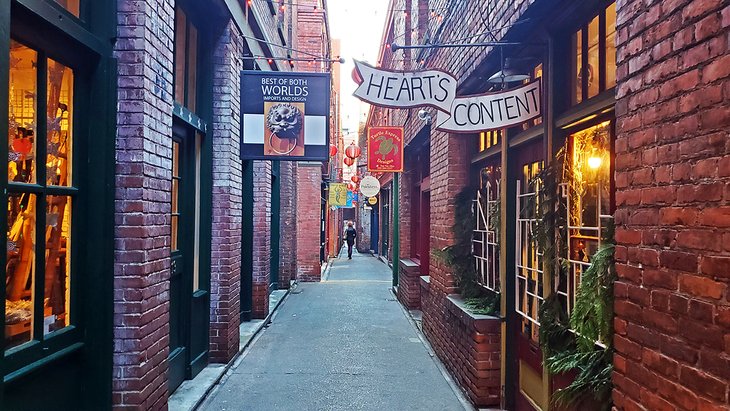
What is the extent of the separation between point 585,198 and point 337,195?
53.6 feet

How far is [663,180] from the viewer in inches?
80.3

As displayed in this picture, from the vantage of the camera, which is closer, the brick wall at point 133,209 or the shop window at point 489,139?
the brick wall at point 133,209

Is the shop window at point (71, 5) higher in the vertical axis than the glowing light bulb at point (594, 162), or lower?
higher

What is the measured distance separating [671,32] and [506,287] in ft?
10.1

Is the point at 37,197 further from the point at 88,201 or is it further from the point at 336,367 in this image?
the point at 336,367

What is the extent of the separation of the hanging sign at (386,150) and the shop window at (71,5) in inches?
327

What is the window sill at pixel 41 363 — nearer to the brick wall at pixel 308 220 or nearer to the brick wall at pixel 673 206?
the brick wall at pixel 673 206

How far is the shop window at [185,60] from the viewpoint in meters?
5.16

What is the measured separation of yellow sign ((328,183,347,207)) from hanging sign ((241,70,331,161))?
12.8 metres

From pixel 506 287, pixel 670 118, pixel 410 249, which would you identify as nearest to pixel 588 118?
pixel 670 118

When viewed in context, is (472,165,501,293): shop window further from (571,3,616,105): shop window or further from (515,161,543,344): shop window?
(571,3,616,105): shop window

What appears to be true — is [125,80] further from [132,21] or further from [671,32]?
[671,32]

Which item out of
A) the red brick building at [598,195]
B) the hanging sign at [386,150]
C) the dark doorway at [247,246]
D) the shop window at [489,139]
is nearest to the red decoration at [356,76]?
the red brick building at [598,195]

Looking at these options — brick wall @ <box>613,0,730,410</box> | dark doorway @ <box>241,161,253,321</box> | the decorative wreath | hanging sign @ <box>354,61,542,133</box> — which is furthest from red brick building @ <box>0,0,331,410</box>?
dark doorway @ <box>241,161,253,321</box>
